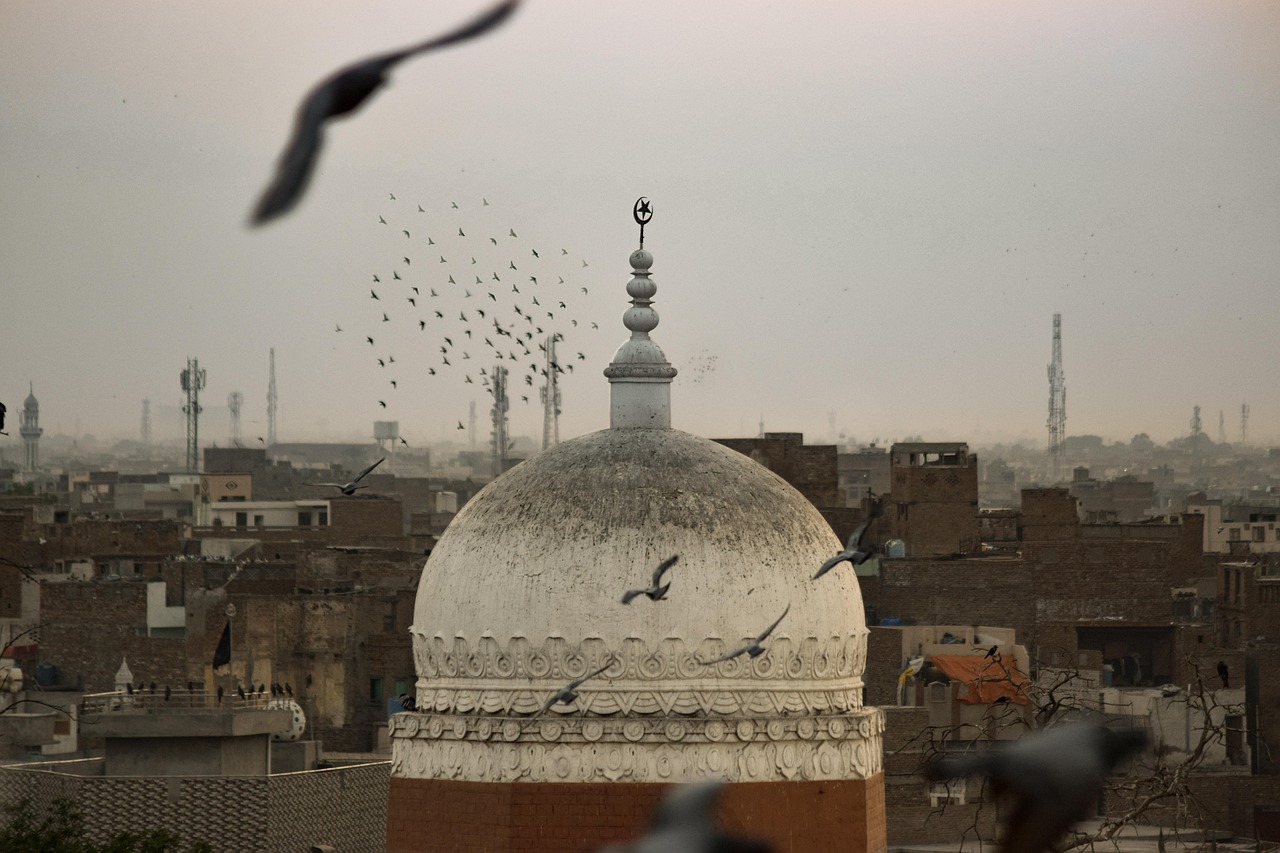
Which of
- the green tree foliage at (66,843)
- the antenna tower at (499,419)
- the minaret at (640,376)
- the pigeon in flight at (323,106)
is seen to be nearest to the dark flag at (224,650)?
the antenna tower at (499,419)

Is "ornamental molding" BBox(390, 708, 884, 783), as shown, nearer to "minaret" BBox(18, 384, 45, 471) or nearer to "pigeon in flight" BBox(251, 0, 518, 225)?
"pigeon in flight" BBox(251, 0, 518, 225)

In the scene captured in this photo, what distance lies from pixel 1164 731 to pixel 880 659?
6.27m

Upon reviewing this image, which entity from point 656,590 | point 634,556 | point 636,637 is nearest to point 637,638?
point 636,637

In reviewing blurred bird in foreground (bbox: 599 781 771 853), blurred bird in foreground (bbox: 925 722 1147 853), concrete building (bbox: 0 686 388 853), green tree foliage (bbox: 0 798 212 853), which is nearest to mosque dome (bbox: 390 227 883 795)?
green tree foliage (bbox: 0 798 212 853)

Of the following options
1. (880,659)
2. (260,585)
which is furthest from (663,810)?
(260,585)

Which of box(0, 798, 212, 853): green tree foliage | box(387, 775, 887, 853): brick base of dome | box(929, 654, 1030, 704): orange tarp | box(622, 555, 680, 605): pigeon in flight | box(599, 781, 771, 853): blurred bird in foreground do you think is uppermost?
box(622, 555, 680, 605): pigeon in flight

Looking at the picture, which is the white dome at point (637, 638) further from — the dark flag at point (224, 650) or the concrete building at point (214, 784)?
the dark flag at point (224, 650)

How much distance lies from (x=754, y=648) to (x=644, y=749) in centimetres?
155

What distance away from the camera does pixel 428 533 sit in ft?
273

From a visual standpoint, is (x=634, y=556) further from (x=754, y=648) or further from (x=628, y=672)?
(x=754, y=648)

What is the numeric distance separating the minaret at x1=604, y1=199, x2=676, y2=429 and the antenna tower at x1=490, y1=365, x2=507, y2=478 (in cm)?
4682

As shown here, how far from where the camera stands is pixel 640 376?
937 inches

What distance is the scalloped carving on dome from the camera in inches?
868

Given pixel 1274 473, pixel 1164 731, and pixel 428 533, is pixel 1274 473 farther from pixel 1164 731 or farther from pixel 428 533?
pixel 1164 731
